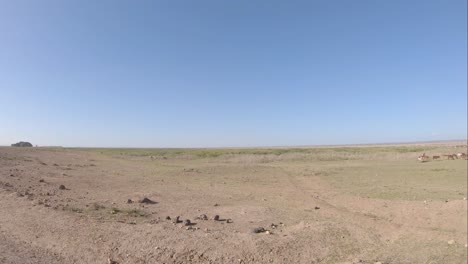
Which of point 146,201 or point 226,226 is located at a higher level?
point 146,201

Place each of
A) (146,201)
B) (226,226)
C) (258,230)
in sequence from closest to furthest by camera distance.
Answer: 1. (258,230)
2. (226,226)
3. (146,201)

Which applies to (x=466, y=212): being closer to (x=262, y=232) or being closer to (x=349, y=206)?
(x=349, y=206)

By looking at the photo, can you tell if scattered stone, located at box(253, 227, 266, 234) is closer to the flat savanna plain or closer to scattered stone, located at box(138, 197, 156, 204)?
the flat savanna plain

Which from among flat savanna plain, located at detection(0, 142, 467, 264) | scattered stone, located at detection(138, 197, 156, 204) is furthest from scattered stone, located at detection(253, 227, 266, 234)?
scattered stone, located at detection(138, 197, 156, 204)

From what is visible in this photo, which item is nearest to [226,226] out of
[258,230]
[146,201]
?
[258,230]

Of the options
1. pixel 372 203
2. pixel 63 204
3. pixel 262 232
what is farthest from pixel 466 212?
pixel 63 204

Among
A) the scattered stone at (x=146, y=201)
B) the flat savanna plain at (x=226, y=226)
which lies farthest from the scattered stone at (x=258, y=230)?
the scattered stone at (x=146, y=201)

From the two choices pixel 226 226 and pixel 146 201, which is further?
pixel 146 201

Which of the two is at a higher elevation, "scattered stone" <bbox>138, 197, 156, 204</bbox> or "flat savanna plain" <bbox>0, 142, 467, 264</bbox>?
"scattered stone" <bbox>138, 197, 156, 204</bbox>

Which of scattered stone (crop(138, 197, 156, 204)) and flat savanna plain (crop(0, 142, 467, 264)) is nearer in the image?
flat savanna plain (crop(0, 142, 467, 264))

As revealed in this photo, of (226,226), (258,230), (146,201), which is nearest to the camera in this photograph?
(258,230)

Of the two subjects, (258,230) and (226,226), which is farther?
(226,226)

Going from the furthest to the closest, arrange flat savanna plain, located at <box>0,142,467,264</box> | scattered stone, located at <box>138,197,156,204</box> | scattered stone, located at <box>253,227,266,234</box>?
scattered stone, located at <box>138,197,156,204</box>
scattered stone, located at <box>253,227,266,234</box>
flat savanna plain, located at <box>0,142,467,264</box>

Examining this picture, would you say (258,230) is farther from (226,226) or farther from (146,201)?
(146,201)
